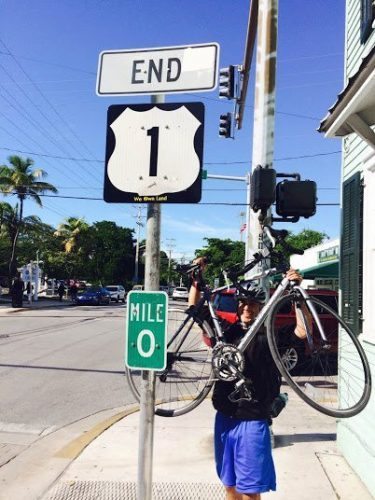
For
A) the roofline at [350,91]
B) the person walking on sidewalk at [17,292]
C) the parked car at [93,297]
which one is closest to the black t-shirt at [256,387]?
the roofline at [350,91]

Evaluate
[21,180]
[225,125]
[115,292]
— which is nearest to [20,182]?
[21,180]

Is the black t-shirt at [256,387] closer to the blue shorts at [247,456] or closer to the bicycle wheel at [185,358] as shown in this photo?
the blue shorts at [247,456]

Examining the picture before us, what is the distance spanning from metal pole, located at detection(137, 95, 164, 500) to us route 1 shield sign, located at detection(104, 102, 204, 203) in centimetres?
10

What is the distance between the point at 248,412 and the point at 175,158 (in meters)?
1.58

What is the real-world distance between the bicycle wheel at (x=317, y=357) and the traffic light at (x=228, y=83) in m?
8.69

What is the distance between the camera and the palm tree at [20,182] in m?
34.2

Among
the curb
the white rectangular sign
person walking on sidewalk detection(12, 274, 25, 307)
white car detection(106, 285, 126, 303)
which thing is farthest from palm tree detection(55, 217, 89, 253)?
the white rectangular sign

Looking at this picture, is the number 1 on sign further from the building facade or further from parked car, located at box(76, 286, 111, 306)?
parked car, located at box(76, 286, 111, 306)

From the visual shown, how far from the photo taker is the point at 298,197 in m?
4.07

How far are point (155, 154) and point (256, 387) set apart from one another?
5.08ft

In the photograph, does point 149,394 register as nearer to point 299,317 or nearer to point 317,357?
point 299,317

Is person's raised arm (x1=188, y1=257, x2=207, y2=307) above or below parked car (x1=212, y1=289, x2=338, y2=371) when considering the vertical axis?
above

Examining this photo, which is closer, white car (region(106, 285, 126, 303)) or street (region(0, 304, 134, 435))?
street (region(0, 304, 134, 435))

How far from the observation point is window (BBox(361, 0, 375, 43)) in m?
4.69
